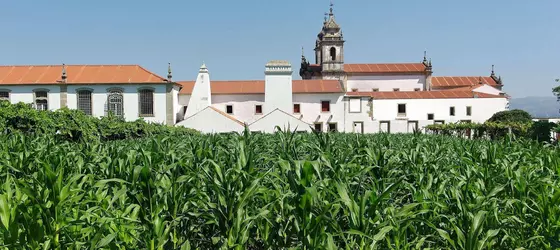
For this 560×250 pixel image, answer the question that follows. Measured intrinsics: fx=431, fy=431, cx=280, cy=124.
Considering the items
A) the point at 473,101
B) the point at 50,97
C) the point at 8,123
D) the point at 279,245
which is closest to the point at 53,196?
the point at 279,245

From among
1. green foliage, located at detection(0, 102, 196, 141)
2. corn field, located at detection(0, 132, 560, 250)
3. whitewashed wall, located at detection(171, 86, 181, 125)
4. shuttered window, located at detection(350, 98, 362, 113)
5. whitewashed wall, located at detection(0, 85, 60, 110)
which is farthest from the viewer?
shuttered window, located at detection(350, 98, 362, 113)

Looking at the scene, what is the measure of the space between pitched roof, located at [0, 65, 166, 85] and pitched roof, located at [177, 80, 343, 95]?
597 centimetres

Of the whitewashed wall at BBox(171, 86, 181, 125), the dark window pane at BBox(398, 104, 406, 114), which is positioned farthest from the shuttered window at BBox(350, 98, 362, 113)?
the whitewashed wall at BBox(171, 86, 181, 125)

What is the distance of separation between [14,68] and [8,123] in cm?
3234

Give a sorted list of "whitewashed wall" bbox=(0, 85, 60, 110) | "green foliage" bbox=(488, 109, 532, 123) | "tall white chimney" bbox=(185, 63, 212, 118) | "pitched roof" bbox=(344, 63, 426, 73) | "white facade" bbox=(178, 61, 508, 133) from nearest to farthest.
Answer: "white facade" bbox=(178, 61, 508, 133) → "whitewashed wall" bbox=(0, 85, 60, 110) → "tall white chimney" bbox=(185, 63, 212, 118) → "green foliage" bbox=(488, 109, 532, 123) → "pitched roof" bbox=(344, 63, 426, 73)

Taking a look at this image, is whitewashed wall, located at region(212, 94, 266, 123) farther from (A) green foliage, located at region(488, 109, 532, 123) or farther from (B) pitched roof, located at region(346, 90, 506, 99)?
(A) green foliage, located at region(488, 109, 532, 123)

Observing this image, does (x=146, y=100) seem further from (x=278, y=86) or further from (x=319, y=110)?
(x=319, y=110)

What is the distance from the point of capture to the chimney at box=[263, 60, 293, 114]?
44719mm

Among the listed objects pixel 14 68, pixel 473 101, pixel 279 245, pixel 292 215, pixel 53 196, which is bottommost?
pixel 279 245

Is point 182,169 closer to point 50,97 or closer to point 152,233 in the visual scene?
point 152,233

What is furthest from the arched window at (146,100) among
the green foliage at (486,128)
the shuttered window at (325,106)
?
the green foliage at (486,128)

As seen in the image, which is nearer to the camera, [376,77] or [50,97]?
[50,97]

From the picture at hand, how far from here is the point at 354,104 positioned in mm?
45844

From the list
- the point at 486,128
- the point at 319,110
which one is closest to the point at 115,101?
the point at 319,110
